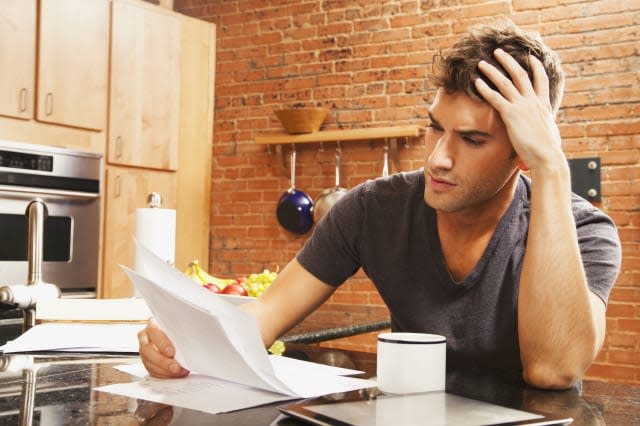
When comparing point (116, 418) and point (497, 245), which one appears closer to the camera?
point (116, 418)

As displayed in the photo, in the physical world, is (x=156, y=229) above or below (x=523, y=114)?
below

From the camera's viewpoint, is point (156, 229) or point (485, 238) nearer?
point (485, 238)

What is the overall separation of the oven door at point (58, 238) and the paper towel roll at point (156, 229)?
1743 mm

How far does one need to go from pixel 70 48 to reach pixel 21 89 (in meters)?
0.36

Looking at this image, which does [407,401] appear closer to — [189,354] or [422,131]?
[189,354]

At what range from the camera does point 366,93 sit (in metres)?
4.31

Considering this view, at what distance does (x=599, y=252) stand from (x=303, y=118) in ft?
10.1

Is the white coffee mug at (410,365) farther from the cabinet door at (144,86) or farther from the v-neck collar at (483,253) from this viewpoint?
the cabinet door at (144,86)

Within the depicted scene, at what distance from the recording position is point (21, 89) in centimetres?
380

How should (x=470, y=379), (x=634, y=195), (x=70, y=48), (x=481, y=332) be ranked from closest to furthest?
(x=470, y=379)
(x=481, y=332)
(x=634, y=195)
(x=70, y=48)

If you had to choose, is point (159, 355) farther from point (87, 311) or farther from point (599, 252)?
point (599, 252)

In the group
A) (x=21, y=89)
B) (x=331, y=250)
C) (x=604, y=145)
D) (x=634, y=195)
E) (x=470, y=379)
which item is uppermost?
(x=21, y=89)

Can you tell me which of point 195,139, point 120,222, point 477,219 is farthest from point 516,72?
point 195,139

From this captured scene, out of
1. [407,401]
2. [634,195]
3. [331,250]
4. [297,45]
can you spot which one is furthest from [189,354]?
[297,45]
